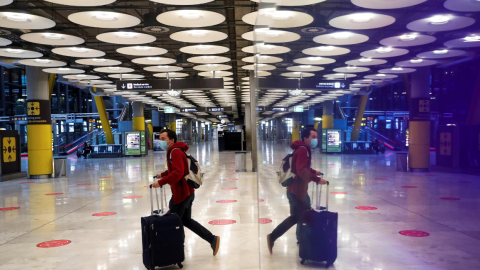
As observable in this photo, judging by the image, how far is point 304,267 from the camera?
229cm

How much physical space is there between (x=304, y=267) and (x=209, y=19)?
747 centimetres

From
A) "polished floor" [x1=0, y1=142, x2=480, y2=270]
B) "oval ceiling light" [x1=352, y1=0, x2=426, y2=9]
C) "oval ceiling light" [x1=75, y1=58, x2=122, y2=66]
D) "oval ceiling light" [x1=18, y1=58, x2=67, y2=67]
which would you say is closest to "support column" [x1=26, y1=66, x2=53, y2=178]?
"oval ceiling light" [x1=18, y1=58, x2=67, y2=67]

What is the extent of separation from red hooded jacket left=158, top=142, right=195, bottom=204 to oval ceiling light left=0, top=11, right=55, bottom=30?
5875 mm

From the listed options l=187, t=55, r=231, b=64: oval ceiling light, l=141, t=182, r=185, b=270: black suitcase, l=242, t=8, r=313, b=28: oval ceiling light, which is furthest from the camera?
l=187, t=55, r=231, b=64: oval ceiling light

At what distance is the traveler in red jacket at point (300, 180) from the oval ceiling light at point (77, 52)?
36.6 feet

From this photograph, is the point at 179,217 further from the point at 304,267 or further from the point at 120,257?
the point at 304,267

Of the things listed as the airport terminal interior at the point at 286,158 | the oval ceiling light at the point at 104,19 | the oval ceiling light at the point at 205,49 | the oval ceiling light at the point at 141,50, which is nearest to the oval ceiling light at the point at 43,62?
the airport terminal interior at the point at 286,158

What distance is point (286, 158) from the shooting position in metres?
2.73

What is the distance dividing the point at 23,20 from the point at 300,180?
8696 millimetres

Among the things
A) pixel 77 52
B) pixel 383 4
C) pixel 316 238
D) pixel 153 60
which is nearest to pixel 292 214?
pixel 316 238

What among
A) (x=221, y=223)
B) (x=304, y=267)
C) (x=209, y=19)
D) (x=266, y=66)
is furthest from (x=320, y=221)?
(x=209, y=19)

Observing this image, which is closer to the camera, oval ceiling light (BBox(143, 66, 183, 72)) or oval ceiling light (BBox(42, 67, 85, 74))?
oval ceiling light (BBox(42, 67, 85, 74))

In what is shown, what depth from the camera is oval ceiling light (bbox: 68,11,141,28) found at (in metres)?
8.41

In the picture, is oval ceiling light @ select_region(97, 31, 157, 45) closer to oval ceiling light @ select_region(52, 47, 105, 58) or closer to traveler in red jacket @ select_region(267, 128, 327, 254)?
oval ceiling light @ select_region(52, 47, 105, 58)
